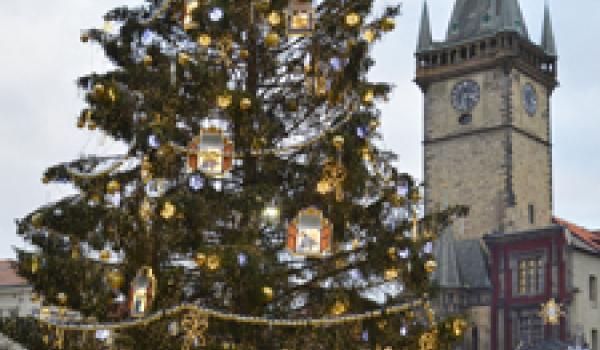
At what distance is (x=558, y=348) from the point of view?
44781 millimetres

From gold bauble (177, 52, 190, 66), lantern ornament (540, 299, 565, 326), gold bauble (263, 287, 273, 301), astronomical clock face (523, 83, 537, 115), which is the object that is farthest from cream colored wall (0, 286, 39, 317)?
gold bauble (263, 287, 273, 301)

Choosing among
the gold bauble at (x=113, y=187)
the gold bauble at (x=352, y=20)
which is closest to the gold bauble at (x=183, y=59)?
the gold bauble at (x=113, y=187)

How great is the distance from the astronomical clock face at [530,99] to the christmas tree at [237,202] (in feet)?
154

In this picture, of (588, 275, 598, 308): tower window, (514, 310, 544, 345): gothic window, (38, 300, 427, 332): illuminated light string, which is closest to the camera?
(38, 300, 427, 332): illuminated light string

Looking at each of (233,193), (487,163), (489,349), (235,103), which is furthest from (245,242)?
(487,163)

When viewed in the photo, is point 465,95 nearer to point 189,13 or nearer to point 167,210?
point 189,13

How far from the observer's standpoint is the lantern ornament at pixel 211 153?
39.4 ft

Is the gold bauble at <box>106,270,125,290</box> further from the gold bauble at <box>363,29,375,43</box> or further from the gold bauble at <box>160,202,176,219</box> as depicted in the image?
the gold bauble at <box>363,29,375,43</box>

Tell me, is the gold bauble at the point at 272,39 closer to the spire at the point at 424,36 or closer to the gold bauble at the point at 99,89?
the gold bauble at the point at 99,89

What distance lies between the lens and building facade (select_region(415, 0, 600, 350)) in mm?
50312

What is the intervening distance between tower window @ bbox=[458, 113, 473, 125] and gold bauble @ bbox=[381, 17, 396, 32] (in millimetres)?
45670

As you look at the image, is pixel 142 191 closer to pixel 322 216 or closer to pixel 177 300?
pixel 177 300

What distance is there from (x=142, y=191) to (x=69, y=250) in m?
1.35

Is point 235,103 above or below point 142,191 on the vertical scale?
above
